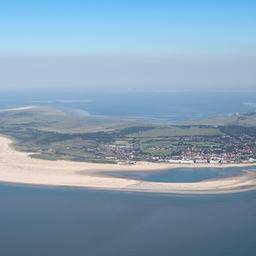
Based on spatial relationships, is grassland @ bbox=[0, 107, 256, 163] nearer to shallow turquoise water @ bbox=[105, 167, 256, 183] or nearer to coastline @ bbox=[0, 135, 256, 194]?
coastline @ bbox=[0, 135, 256, 194]

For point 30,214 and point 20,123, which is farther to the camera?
point 20,123

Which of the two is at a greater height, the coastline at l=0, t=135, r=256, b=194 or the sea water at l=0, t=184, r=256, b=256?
the coastline at l=0, t=135, r=256, b=194

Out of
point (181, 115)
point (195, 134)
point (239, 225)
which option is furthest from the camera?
point (181, 115)

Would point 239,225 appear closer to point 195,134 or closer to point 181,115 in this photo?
point 195,134

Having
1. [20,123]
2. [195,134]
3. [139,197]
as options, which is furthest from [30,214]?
[20,123]

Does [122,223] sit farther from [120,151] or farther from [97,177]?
[120,151]

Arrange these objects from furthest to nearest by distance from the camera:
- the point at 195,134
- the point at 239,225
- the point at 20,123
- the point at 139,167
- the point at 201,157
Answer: the point at 20,123 → the point at 195,134 → the point at 201,157 → the point at 139,167 → the point at 239,225

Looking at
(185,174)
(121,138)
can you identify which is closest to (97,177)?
(185,174)

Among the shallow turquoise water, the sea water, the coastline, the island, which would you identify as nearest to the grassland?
the island

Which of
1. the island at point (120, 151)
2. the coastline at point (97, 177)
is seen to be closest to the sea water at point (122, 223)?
the coastline at point (97, 177)
